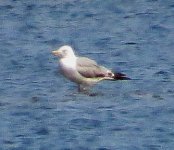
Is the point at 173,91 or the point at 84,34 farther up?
the point at 173,91

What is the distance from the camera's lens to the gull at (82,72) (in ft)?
65.9

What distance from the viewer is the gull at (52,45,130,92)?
65.9ft

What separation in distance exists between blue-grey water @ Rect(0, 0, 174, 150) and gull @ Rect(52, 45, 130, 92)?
0.21 m

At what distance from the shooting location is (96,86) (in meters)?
21.0

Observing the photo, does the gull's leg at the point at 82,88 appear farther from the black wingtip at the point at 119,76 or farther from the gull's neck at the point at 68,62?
the black wingtip at the point at 119,76

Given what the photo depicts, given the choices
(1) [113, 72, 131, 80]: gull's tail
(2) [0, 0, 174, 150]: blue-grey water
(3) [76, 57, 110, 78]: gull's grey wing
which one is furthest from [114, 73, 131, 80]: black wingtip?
(3) [76, 57, 110, 78]: gull's grey wing

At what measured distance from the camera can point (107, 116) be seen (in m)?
18.5

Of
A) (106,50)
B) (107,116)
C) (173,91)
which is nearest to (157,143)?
(107,116)

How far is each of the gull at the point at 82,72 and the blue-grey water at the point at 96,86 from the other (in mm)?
212

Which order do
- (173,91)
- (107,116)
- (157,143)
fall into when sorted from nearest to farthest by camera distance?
(157,143)
(107,116)
(173,91)

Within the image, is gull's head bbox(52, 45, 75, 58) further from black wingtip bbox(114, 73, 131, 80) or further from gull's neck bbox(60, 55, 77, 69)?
black wingtip bbox(114, 73, 131, 80)

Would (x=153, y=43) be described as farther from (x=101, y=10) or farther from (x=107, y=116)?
(x=107, y=116)

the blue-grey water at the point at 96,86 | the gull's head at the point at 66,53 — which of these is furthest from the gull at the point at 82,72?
the blue-grey water at the point at 96,86

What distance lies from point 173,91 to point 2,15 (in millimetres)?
8937
